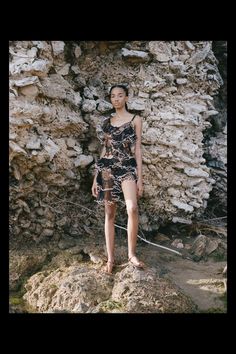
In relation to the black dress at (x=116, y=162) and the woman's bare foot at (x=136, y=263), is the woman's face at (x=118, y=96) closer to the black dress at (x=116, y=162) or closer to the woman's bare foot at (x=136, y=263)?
the black dress at (x=116, y=162)

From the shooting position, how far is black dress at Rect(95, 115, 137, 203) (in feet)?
12.0

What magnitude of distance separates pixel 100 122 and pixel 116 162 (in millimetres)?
720

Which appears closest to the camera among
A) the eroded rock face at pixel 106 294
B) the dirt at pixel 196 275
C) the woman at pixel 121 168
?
the eroded rock face at pixel 106 294

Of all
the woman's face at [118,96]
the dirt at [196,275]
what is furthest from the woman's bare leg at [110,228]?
the woman's face at [118,96]

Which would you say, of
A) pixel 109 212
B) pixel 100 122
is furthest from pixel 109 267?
pixel 100 122

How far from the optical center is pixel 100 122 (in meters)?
4.24

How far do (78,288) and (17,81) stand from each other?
192 centimetres

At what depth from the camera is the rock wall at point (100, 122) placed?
4.07 m

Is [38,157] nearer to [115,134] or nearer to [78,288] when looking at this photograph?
[115,134]

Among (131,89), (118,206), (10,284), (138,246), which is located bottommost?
(10,284)

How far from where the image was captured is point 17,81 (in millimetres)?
3797

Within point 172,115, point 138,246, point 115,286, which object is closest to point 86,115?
point 172,115

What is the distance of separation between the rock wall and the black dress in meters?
0.56
